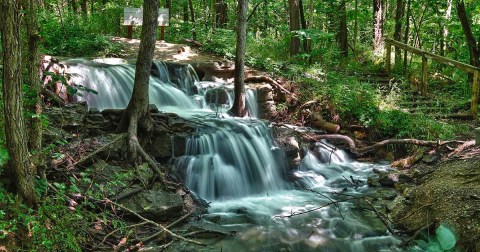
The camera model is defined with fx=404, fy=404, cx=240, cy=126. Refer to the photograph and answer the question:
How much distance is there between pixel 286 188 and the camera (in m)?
8.19

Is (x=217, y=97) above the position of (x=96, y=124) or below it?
above

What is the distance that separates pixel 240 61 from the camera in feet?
32.4

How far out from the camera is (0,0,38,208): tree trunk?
3.29m

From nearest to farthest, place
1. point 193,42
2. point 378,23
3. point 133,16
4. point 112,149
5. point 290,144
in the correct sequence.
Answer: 1. point 112,149
2. point 290,144
3. point 133,16
4. point 193,42
5. point 378,23

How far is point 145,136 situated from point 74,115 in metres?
1.27

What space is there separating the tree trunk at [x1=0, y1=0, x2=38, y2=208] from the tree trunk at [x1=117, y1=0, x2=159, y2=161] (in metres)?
3.36

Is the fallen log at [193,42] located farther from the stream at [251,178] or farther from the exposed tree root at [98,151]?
the exposed tree root at [98,151]

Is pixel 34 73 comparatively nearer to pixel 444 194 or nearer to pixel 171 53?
pixel 444 194

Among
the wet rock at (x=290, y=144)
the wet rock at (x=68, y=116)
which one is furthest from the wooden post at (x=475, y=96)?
the wet rock at (x=68, y=116)

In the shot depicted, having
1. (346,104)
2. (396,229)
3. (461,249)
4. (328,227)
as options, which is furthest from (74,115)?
(346,104)

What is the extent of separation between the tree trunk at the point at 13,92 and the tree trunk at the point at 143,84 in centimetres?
336

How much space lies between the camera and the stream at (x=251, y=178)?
5789 mm

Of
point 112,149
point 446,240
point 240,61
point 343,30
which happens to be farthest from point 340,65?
point 446,240

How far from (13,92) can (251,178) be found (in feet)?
17.6
